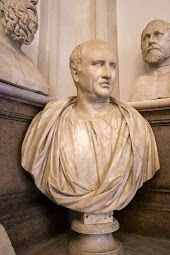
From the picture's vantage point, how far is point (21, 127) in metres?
2.20

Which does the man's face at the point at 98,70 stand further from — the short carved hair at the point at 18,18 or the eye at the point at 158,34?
the eye at the point at 158,34

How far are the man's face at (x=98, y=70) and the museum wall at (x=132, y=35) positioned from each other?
144 cm

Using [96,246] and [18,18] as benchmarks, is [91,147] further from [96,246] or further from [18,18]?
[18,18]

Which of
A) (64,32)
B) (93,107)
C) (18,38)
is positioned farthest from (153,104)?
(64,32)

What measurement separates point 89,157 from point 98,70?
667 millimetres

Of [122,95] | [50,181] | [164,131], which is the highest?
[122,95]

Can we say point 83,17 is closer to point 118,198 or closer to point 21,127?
point 21,127

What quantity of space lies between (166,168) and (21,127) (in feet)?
4.40

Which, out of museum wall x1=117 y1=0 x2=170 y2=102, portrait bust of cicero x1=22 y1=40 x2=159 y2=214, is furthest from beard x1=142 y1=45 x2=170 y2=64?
portrait bust of cicero x1=22 y1=40 x2=159 y2=214

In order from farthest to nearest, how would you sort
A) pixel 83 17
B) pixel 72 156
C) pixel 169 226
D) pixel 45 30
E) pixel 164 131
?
pixel 83 17 → pixel 45 30 → pixel 164 131 → pixel 169 226 → pixel 72 156

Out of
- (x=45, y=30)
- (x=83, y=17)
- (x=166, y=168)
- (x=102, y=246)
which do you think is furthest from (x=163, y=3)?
(x=102, y=246)

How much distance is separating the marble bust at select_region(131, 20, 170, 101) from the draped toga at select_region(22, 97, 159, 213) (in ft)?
2.48

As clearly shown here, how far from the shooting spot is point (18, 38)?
8.00 ft

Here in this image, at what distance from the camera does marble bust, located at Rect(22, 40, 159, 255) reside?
177 centimetres
